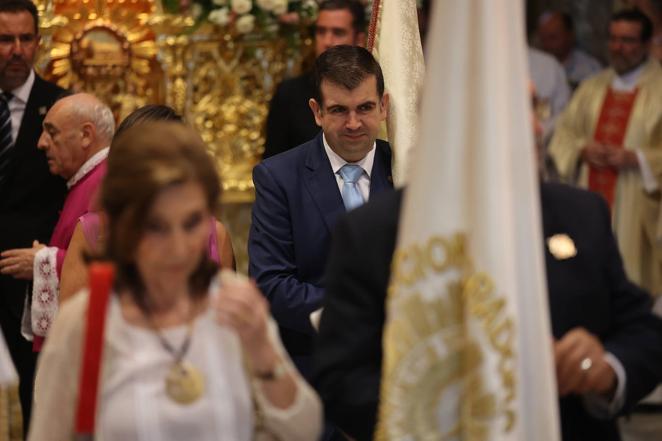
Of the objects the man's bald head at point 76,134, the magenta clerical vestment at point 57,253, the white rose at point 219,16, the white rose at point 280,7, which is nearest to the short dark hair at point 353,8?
the white rose at point 280,7

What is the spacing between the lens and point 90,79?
8211mm

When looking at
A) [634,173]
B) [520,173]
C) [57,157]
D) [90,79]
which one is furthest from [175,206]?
[634,173]

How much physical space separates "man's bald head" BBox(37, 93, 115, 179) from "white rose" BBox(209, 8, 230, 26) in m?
2.36

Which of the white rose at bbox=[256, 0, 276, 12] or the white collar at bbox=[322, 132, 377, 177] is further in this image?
the white rose at bbox=[256, 0, 276, 12]

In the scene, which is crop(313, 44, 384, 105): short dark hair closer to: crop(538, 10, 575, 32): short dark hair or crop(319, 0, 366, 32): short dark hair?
crop(319, 0, 366, 32): short dark hair

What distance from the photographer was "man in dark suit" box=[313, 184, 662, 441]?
3398 millimetres

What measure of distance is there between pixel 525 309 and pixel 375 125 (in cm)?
216

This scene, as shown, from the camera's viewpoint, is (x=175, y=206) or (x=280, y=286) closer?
(x=175, y=206)

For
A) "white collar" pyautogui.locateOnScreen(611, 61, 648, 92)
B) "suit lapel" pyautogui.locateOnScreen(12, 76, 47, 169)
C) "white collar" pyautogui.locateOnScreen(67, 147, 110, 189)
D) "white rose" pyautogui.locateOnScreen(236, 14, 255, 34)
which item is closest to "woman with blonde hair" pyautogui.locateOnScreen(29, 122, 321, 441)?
"white collar" pyautogui.locateOnScreen(67, 147, 110, 189)

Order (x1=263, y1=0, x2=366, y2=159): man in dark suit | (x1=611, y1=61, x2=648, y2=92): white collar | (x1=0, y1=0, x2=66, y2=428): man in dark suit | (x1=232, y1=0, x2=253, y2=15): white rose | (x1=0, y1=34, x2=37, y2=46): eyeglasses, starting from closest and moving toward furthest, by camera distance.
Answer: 1. (x1=0, y1=0, x2=66, y2=428): man in dark suit
2. (x1=0, y1=34, x2=37, y2=46): eyeglasses
3. (x1=263, y1=0, x2=366, y2=159): man in dark suit
4. (x1=232, y1=0, x2=253, y2=15): white rose
5. (x1=611, y1=61, x2=648, y2=92): white collar

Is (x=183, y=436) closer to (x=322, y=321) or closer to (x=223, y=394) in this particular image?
(x=223, y=394)

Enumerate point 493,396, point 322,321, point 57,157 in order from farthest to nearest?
point 57,157, point 322,321, point 493,396

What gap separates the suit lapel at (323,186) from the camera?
5.23 metres

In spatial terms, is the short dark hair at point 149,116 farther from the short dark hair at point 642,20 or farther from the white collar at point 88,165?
the short dark hair at point 642,20
